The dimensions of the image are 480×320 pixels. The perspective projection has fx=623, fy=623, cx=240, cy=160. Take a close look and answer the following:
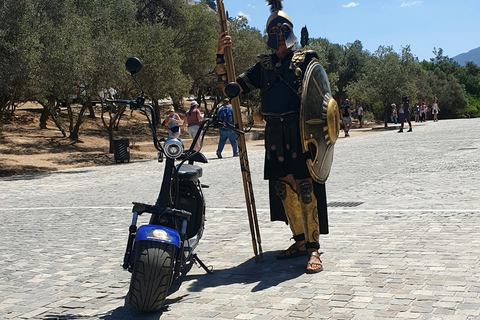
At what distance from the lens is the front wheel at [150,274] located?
396 centimetres

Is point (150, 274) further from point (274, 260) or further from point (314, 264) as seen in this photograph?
point (274, 260)

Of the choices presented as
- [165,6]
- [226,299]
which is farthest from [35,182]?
[165,6]

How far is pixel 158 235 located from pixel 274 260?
1.64m

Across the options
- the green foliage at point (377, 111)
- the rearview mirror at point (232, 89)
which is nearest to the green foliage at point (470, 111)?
the green foliage at point (377, 111)

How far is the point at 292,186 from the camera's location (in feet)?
17.4

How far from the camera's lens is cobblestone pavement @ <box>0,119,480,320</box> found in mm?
4152

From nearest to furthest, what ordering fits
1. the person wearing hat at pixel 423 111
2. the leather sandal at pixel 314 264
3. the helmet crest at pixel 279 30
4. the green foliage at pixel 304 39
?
the leather sandal at pixel 314 264 < the helmet crest at pixel 279 30 < the person wearing hat at pixel 423 111 < the green foliage at pixel 304 39

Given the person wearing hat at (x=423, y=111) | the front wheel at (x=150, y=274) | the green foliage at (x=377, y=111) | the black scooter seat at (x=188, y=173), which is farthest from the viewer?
the green foliage at (x=377, y=111)

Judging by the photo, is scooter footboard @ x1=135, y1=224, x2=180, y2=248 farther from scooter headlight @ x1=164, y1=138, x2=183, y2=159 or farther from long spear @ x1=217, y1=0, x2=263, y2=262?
long spear @ x1=217, y1=0, x2=263, y2=262

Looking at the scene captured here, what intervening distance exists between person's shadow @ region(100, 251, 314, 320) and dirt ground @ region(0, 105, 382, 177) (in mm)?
14836

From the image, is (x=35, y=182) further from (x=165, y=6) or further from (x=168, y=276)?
(x=165, y=6)

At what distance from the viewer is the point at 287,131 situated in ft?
16.9

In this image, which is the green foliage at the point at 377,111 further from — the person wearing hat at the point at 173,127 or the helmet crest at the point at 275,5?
the helmet crest at the point at 275,5

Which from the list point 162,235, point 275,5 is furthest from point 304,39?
point 162,235
